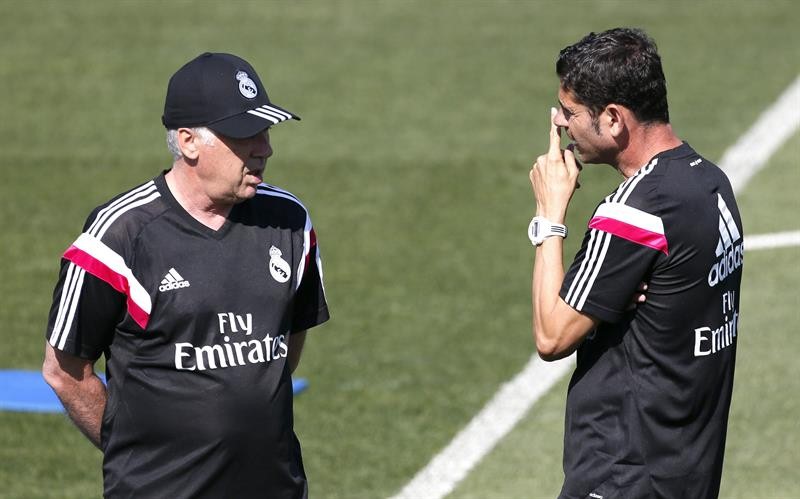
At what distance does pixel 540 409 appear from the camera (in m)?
7.92

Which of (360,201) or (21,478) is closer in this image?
(21,478)

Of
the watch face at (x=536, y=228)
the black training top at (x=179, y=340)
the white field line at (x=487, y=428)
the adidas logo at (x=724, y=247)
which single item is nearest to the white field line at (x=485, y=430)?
the white field line at (x=487, y=428)

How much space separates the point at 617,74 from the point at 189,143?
1.38 metres

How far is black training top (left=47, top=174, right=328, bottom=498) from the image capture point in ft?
13.9

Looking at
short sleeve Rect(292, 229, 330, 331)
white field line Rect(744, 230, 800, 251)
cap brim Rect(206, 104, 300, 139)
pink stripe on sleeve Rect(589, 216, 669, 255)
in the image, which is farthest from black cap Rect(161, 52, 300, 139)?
white field line Rect(744, 230, 800, 251)

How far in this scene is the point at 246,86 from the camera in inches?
172

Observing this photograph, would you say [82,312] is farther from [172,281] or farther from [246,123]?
[246,123]

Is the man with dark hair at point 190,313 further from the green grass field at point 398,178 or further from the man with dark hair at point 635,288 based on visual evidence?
the green grass field at point 398,178

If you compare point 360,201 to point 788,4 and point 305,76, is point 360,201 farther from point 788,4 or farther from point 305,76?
point 788,4

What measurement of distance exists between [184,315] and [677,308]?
1561 millimetres

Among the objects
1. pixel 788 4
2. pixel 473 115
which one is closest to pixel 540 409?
pixel 473 115

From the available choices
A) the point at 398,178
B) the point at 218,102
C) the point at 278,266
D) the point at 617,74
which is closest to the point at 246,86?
the point at 218,102

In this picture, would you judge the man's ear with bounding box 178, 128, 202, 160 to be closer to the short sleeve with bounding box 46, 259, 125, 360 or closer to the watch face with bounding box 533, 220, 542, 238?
the short sleeve with bounding box 46, 259, 125, 360

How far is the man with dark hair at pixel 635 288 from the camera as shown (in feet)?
14.0
